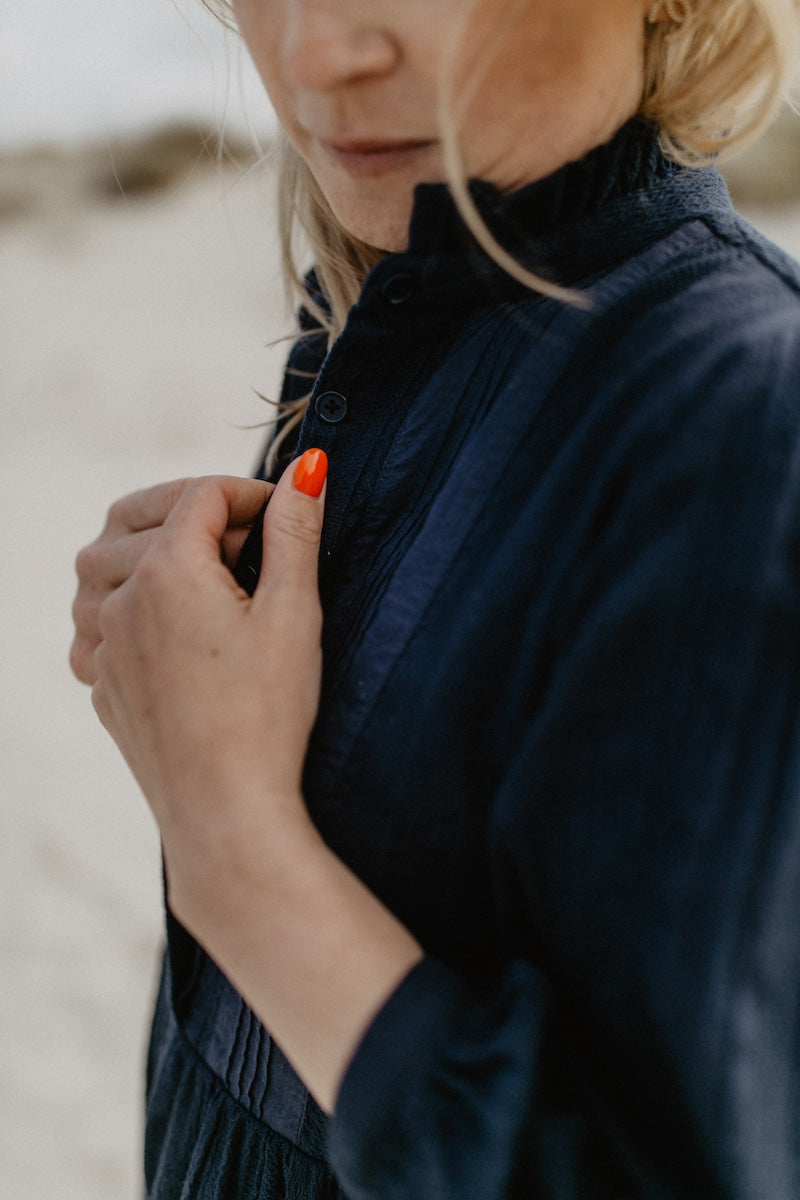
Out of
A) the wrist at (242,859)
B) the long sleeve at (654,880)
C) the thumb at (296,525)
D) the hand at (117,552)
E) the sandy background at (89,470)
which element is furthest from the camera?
the sandy background at (89,470)

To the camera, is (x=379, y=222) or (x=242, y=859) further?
(x=379, y=222)

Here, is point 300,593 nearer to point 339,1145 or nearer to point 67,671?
point 339,1145

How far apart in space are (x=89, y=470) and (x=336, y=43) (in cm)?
482

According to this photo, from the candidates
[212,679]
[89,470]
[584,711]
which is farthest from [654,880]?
[89,470]

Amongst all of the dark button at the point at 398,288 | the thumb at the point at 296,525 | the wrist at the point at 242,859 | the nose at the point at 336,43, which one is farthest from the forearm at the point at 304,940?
the nose at the point at 336,43

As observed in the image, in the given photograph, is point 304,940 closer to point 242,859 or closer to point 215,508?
point 242,859

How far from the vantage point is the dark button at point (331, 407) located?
85cm

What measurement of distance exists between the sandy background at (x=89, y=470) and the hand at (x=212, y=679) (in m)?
0.32

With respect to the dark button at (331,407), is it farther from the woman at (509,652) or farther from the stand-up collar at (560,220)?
the stand-up collar at (560,220)

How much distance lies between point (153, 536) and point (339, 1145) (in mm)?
544

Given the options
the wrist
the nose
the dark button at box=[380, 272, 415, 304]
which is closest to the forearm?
the wrist

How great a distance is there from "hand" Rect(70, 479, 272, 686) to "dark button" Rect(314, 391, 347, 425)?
10cm

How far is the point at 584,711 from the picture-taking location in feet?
2.02

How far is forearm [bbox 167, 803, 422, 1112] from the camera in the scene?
2.14 ft
